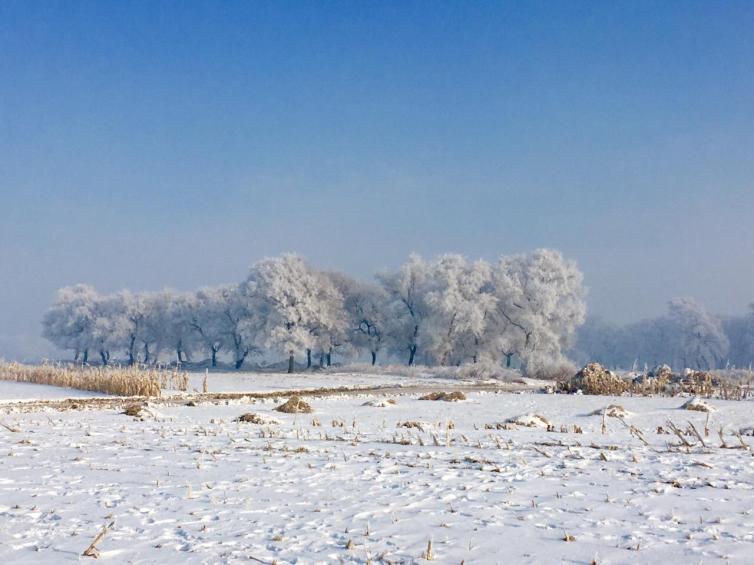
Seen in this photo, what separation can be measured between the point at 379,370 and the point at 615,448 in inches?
2002

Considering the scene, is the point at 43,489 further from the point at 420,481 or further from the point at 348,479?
the point at 420,481

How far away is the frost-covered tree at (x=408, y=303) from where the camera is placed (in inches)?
2842

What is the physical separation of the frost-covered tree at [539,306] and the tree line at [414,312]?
0.10 metres

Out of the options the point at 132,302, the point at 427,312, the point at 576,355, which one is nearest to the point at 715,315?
the point at 576,355

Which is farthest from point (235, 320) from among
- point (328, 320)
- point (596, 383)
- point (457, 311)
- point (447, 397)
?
point (447, 397)

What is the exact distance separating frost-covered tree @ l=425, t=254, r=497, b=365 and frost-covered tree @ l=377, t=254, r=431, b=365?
2.35 metres

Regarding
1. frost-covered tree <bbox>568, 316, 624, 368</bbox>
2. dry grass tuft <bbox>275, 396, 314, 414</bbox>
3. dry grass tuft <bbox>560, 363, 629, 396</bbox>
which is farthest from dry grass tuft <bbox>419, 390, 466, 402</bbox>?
frost-covered tree <bbox>568, 316, 624, 368</bbox>

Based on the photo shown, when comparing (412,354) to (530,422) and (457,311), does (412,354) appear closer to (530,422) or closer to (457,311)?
(457,311)

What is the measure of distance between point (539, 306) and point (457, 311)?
307 inches

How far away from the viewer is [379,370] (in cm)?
6262

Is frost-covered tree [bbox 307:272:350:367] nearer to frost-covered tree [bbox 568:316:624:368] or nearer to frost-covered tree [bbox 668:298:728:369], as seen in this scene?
frost-covered tree [bbox 668:298:728:369]

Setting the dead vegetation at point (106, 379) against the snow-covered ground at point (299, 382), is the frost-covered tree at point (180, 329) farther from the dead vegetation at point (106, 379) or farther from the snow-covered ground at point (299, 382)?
the dead vegetation at point (106, 379)

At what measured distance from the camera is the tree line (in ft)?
215

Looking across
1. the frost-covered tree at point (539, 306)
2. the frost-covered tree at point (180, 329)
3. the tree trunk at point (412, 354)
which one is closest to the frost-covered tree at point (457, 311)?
the frost-covered tree at point (539, 306)
